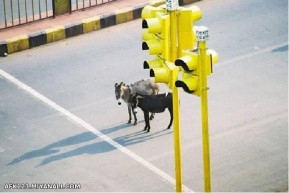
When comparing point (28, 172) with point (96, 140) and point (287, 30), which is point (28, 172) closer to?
point (96, 140)

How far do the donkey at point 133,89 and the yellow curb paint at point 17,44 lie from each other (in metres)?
3.62

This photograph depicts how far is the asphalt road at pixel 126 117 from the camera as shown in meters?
13.1

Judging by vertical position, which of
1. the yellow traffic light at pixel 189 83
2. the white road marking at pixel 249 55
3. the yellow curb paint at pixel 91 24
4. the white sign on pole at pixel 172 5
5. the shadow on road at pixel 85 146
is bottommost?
the shadow on road at pixel 85 146

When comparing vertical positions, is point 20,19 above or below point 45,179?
above

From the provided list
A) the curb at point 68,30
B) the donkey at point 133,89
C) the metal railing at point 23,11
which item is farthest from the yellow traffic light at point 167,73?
the metal railing at point 23,11

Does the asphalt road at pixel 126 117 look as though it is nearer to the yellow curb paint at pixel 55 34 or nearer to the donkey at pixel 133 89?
the yellow curb paint at pixel 55 34

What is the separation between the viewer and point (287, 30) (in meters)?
18.1

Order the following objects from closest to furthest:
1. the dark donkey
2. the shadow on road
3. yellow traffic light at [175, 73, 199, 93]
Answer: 1. yellow traffic light at [175, 73, 199, 93]
2. the shadow on road
3. the dark donkey

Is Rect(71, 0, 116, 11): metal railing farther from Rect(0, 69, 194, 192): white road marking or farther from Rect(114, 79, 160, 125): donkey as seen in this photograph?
Rect(114, 79, 160, 125): donkey

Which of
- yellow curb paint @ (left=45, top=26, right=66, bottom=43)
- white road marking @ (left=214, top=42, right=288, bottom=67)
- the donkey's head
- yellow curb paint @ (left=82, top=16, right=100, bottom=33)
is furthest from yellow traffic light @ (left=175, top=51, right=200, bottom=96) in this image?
yellow curb paint @ (left=82, top=16, right=100, bottom=33)

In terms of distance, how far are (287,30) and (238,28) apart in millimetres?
982

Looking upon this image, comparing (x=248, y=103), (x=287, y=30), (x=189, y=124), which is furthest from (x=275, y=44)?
(x=189, y=124)

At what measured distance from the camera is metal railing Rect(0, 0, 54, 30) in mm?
18172

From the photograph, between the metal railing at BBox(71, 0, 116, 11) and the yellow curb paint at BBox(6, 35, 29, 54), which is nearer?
the yellow curb paint at BBox(6, 35, 29, 54)
